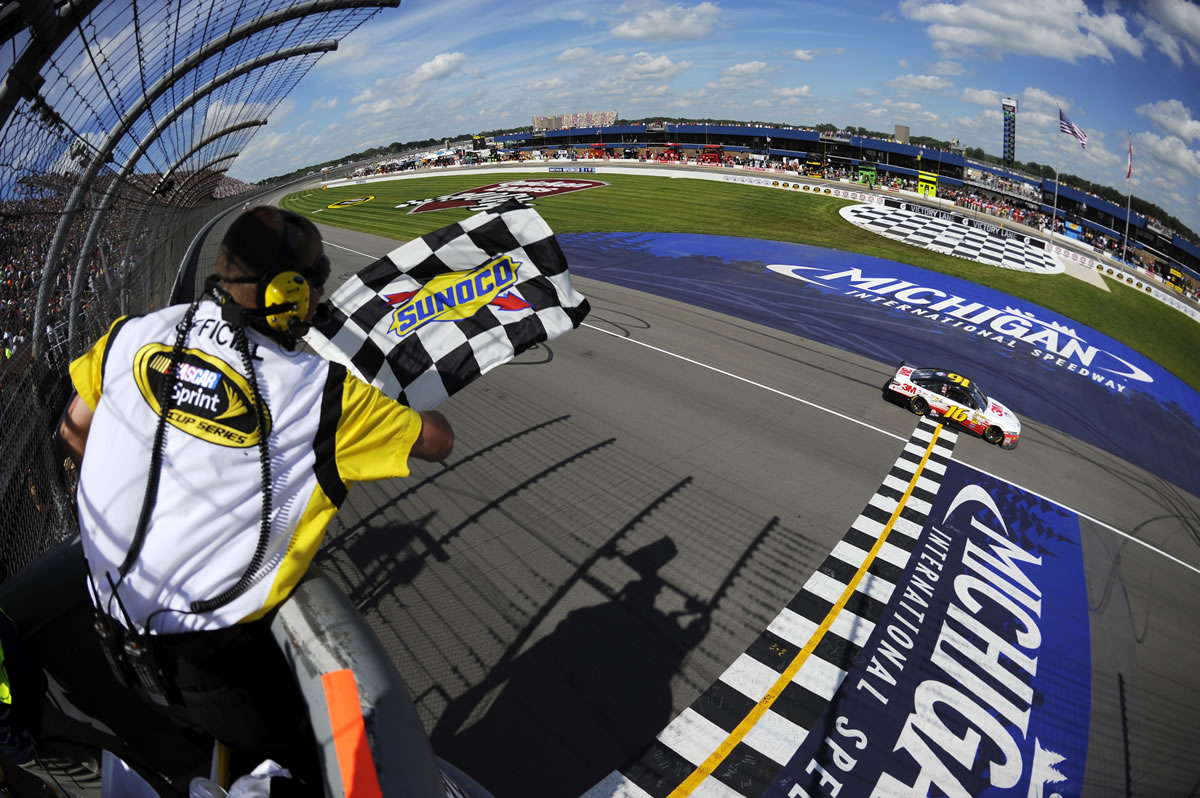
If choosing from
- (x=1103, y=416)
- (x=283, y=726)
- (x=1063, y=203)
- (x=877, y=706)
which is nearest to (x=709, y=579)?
(x=877, y=706)

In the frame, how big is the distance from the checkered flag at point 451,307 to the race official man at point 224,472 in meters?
1.85

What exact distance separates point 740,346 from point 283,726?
563 inches

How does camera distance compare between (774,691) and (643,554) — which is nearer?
(774,691)

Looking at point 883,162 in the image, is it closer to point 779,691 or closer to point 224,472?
point 779,691

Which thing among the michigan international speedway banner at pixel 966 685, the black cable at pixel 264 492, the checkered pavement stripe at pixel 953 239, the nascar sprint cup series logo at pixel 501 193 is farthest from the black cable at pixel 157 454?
the checkered pavement stripe at pixel 953 239

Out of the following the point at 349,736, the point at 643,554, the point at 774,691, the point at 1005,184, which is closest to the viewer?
the point at 349,736

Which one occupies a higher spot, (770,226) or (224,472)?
(224,472)

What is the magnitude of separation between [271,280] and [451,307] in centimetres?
214

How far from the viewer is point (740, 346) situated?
15062 millimetres

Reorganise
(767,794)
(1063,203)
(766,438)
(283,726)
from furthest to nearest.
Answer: (1063,203)
(766,438)
(767,794)
(283,726)

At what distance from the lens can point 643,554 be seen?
23.6 feet

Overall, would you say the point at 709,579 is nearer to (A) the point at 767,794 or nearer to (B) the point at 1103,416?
(A) the point at 767,794

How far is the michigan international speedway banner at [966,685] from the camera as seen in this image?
5.26 metres

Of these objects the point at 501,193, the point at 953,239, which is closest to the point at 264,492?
the point at 953,239
